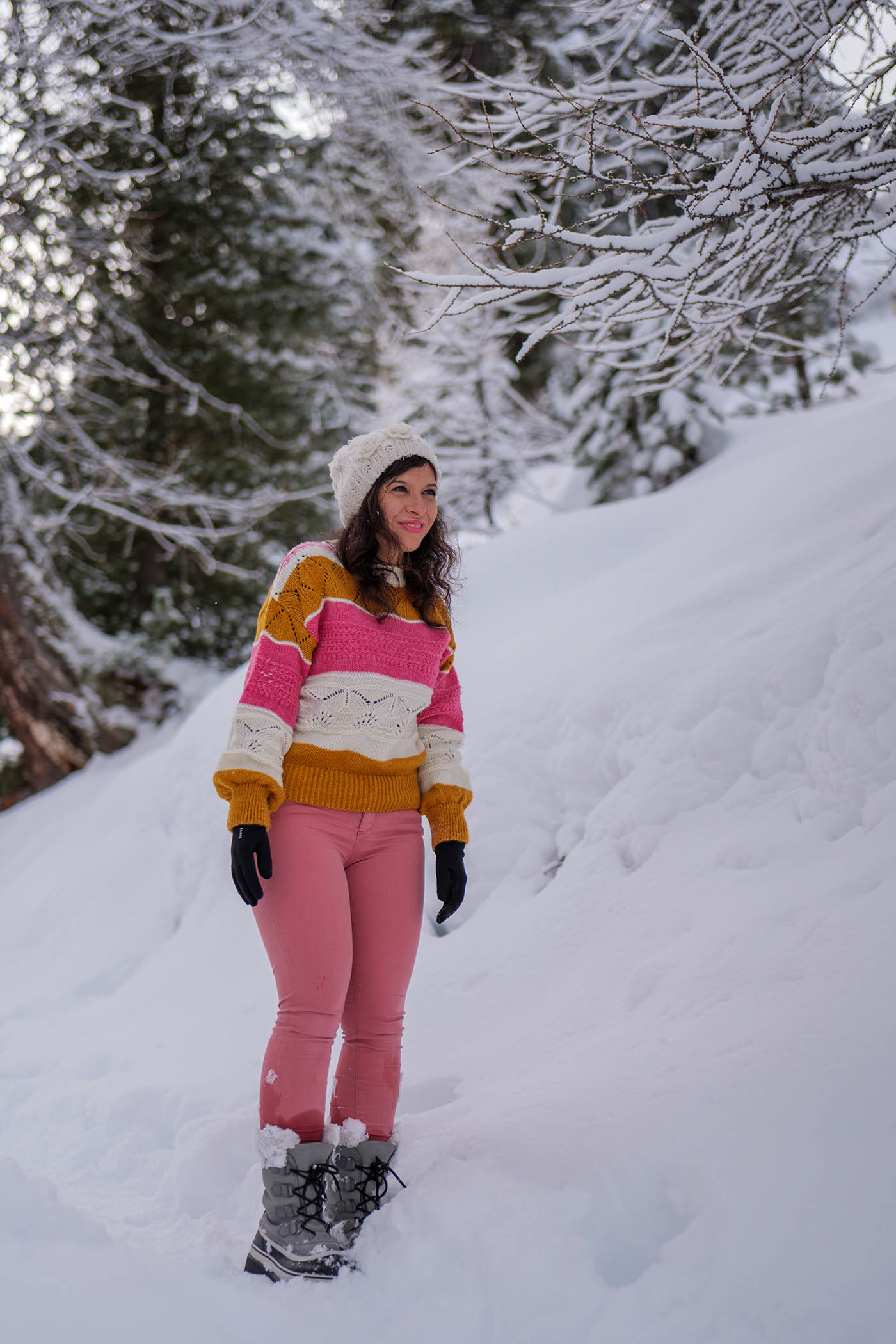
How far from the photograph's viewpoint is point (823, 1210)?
166cm

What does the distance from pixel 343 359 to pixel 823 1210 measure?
10.8 metres

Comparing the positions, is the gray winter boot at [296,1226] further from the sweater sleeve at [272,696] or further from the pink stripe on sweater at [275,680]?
the pink stripe on sweater at [275,680]

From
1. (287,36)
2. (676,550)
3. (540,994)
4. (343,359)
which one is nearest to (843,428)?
(676,550)

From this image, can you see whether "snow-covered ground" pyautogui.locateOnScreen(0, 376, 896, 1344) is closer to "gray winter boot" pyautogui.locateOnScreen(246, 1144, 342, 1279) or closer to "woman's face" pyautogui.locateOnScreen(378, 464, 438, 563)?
"gray winter boot" pyautogui.locateOnScreen(246, 1144, 342, 1279)

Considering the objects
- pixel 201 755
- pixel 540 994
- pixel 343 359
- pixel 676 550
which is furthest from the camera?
pixel 343 359

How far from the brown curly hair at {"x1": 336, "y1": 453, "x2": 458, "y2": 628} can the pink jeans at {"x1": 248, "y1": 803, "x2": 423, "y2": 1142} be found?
0.53 meters

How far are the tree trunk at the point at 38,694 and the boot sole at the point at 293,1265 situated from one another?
712 centimetres

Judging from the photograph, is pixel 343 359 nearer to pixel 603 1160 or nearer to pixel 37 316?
pixel 37 316

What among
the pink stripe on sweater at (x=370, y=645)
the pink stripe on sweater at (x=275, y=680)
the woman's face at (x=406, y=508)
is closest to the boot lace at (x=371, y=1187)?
the pink stripe on sweater at (x=275, y=680)

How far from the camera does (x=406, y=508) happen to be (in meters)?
2.33

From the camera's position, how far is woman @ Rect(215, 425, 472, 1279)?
2.00 metres

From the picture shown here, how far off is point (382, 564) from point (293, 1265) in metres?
1.58

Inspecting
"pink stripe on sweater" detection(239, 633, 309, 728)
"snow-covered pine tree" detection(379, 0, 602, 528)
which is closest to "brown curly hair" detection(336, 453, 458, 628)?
"pink stripe on sweater" detection(239, 633, 309, 728)

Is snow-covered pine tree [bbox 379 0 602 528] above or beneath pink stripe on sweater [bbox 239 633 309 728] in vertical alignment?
above
